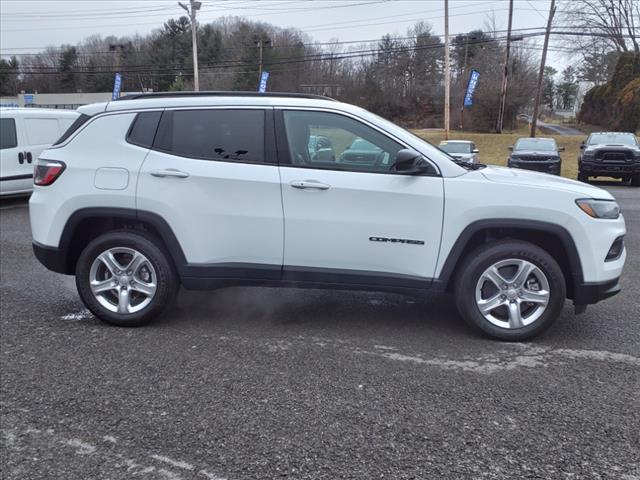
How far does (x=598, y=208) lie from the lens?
4160 millimetres

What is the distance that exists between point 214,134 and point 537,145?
17.9 m

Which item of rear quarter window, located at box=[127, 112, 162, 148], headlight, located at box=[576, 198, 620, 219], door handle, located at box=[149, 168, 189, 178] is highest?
rear quarter window, located at box=[127, 112, 162, 148]

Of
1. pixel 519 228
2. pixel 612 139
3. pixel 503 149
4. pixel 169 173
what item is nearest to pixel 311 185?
pixel 169 173

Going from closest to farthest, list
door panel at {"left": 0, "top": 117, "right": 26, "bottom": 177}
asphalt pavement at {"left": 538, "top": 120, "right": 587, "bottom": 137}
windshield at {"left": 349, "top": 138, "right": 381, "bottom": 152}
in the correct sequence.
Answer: windshield at {"left": 349, "top": 138, "right": 381, "bottom": 152} → door panel at {"left": 0, "top": 117, "right": 26, "bottom": 177} → asphalt pavement at {"left": 538, "top": 120, "right": 587, "bottom": 137}

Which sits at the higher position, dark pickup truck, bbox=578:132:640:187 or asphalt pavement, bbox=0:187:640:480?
dark pickup truck, bbox=578:132:640:187

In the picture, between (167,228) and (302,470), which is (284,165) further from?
(302,470)

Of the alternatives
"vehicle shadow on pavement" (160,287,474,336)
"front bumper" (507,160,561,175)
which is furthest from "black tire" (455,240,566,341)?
"front bumper" (507,160,561,175)

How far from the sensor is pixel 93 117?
15.3ft

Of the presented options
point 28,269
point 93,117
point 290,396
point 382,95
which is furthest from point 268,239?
point 382,95

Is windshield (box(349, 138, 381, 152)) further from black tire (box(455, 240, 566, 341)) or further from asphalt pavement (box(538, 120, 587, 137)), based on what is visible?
asphalt pavement (box(538, 120, 587, 137))

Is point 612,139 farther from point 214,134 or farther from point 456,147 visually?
point 214,134

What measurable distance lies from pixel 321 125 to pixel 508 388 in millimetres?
2363

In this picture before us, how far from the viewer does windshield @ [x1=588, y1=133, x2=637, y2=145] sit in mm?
18094

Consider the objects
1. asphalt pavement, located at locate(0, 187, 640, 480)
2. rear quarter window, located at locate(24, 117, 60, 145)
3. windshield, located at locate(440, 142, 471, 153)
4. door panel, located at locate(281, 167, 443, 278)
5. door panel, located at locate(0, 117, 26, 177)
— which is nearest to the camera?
asphalt pavement, located at locate(0, 187, 640, 480)
